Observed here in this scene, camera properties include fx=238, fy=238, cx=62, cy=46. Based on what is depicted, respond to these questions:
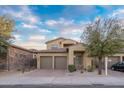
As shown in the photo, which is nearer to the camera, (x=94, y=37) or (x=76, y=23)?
(x=94, y=37)

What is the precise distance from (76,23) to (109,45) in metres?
7.08

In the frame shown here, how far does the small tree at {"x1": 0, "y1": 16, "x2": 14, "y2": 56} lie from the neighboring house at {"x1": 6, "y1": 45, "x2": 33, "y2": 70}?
11.8 ft

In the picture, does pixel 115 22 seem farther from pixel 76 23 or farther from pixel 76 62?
pixel 76 62

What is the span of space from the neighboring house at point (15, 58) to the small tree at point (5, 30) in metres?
3.58

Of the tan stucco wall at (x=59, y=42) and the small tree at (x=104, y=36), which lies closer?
the small tree at (x=104, y=36)

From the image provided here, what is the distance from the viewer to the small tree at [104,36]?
23.5 m

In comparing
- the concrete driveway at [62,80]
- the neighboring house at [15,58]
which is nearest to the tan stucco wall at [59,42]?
the neighboring house at [15,58]

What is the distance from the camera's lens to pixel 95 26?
79.9 feet

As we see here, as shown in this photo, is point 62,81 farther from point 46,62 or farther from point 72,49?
point 46,62

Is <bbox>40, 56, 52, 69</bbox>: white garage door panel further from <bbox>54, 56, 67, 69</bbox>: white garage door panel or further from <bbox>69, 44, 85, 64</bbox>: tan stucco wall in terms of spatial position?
<bbox>69, 44, 85, 64</bbox>: tan stucco wall

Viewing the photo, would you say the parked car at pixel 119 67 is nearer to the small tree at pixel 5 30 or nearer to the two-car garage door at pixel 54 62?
the two-car garage door at pixel 54 62

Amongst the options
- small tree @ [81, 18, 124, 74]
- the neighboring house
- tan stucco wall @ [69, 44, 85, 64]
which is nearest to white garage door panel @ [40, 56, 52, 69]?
the neighboring house
